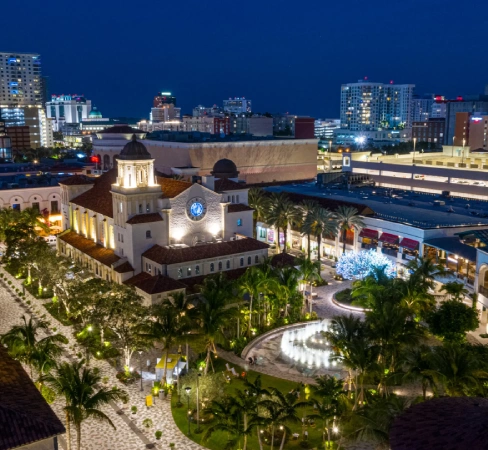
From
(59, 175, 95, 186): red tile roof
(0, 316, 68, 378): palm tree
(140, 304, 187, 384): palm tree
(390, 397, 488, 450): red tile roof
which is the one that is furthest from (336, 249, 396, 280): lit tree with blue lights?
(59, 175, 95, 186): red tile roof

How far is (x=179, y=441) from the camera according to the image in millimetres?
34062

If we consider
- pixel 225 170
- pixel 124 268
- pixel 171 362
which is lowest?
pixel 171 362

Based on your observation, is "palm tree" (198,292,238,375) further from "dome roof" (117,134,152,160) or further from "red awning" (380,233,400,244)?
"red awning" (380,233,400,244)

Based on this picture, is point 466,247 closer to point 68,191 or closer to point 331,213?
point 331,213

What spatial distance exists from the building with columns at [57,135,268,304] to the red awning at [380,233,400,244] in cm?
1417

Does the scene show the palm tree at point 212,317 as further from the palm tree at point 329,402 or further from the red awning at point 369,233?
the red awning at point 369,233

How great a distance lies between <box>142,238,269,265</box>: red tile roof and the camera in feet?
190

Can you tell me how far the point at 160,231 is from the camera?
6209 centimetres

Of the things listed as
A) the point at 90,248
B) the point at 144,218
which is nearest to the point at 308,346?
the point at 144,218

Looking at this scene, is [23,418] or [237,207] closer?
[23,418]

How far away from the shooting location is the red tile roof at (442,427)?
21.2 meters

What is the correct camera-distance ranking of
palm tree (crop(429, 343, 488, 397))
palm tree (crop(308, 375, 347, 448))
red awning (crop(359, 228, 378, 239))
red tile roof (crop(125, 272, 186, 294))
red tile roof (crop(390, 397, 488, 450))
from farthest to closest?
red awning (crop(359, 228, 378, 239))
red tile roof (crop(125, 272, 186, 294))
palm tree (crop(308, 375, 347, 448))
palm tree (crop(429, 343, 488, 397))
red tile roof (crop(390, 397, 488, 450))

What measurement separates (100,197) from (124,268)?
15.8 metres

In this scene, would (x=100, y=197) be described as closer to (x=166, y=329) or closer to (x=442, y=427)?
(x=166, y=329)
